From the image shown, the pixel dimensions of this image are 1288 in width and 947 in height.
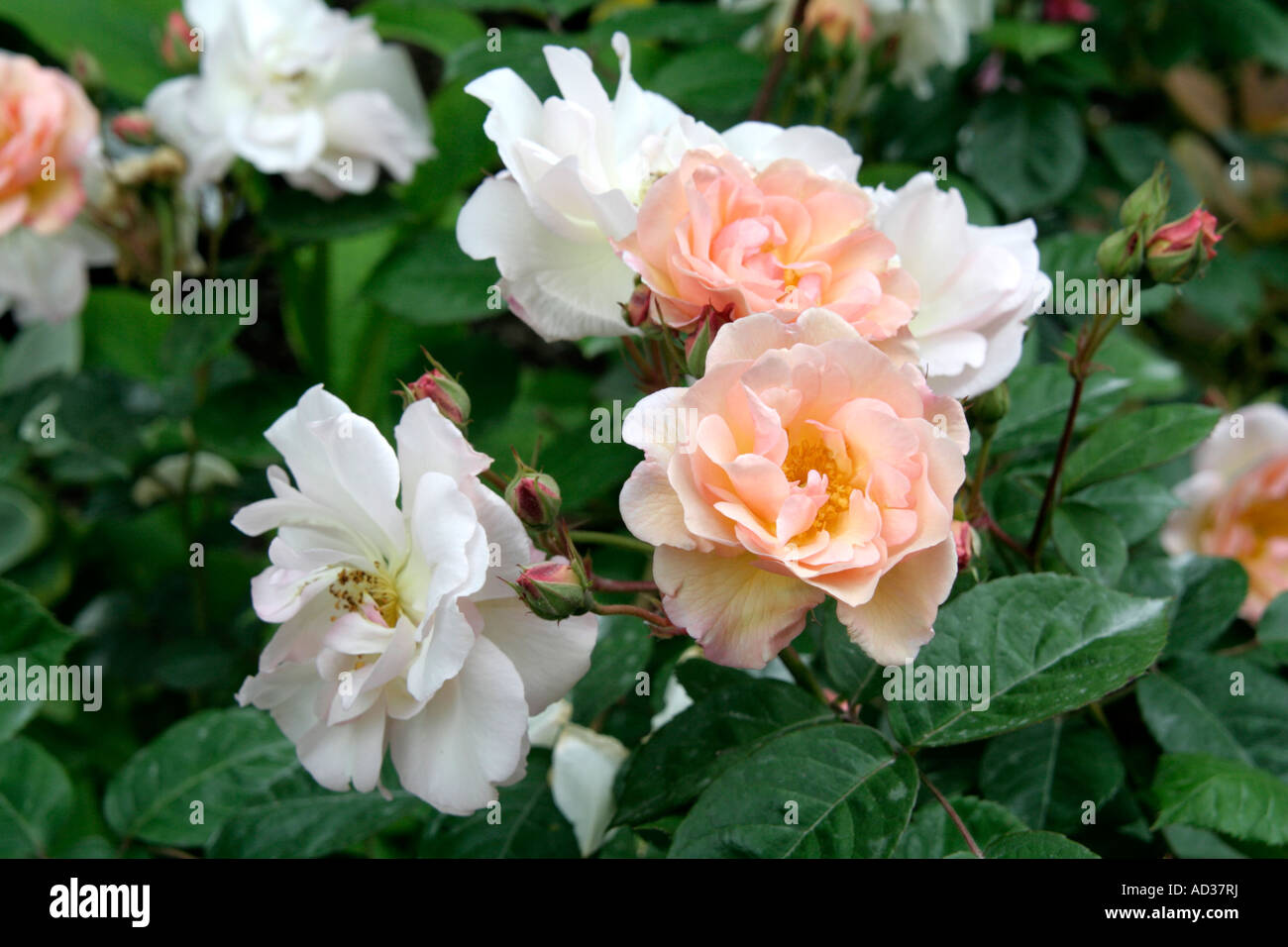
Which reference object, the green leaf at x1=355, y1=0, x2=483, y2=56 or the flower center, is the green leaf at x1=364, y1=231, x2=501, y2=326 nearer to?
the flower center

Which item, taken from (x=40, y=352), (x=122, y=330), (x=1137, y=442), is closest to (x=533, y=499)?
(x=1137, y=442)

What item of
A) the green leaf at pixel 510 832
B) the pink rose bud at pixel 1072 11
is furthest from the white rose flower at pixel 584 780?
the pink rose bud at pixel 1072 11

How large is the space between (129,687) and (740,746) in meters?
0.86

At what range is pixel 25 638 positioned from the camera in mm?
736

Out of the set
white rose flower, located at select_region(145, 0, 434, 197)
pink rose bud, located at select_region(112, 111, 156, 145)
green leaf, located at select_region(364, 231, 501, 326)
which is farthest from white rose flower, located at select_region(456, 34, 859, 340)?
pink rose bud, located at select_region(112, 111, 156, 145)

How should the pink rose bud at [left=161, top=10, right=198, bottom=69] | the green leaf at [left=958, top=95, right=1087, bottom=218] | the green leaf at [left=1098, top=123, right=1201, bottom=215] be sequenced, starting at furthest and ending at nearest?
the green leaf at [left=1098, top=123, right=1201, bottom=215], the green leaf at [left=958, top=95, right=1087, bottom=218], the pink rose bud at [left=161, top=10, right=198, bottom=69]

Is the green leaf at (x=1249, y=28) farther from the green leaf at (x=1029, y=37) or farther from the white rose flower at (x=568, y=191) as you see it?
the white rose flower at (x=568, y=191)

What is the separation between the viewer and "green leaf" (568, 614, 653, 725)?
2.20ft

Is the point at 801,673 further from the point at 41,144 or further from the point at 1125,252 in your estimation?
the point at 41,144

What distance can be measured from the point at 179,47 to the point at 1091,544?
88 centimetres

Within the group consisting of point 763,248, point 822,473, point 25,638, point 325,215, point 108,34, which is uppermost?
point 108,34

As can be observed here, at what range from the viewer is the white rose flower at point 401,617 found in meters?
0.46

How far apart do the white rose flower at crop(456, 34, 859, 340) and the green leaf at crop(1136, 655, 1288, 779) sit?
1.20ft

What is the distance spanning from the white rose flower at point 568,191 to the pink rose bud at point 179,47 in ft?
1.98
